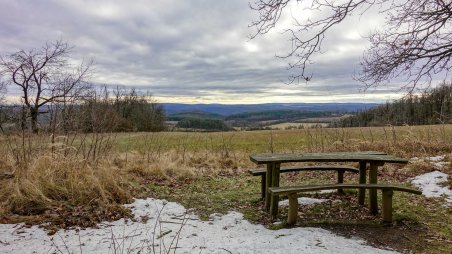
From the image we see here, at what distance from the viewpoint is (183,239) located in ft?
13.5

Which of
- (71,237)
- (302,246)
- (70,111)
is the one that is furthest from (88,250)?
(70,111)

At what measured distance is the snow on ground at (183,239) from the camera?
379 cm

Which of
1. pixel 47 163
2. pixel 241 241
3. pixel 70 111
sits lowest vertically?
pixel 241 241

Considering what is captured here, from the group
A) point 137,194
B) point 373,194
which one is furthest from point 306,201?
point 137,194

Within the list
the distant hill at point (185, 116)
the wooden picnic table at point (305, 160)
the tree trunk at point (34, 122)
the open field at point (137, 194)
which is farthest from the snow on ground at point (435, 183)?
the distant hill at point (185, 116)

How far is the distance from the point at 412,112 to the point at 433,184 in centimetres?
2232

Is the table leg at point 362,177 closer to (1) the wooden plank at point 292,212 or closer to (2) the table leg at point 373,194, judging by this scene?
(2) the table leg at point 373,194

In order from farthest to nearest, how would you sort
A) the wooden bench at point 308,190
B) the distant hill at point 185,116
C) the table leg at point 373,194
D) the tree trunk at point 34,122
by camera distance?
the distant hill at point 185,116, the tree trunk at point 34,122, the table leg at point 373,194, the wooden bench at point 308,190

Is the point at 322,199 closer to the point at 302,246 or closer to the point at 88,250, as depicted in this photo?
the point at 302,246

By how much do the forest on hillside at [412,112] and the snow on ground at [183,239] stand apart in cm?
399

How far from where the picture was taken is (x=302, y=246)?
3844 millimetres

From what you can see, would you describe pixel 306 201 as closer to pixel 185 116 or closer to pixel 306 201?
pixel 306 201

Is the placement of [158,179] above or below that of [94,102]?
below

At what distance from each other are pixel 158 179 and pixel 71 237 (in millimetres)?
3354
